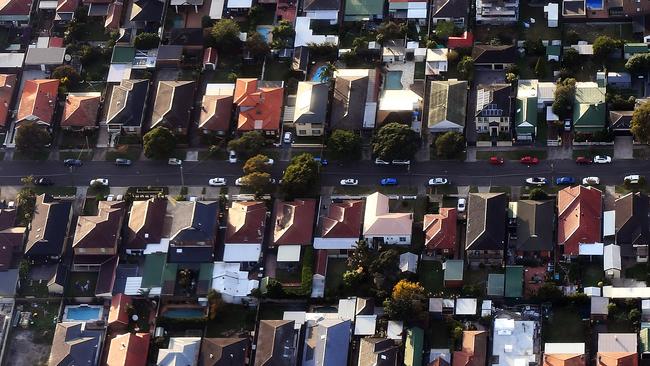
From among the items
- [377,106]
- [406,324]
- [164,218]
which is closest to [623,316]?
[406,324]

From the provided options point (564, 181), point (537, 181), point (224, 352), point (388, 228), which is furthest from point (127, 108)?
point (564, 181)

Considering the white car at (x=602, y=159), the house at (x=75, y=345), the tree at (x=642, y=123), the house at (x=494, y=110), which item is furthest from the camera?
the house at (x=494, y=110)

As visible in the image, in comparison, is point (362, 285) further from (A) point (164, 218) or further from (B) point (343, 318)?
(A) point (164, 218)

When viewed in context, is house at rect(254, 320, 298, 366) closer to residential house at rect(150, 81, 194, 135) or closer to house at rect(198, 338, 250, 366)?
house at rect(198, 338, 250, 366)

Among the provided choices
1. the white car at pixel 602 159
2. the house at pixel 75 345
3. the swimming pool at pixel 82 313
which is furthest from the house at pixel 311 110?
the house at pixel 75 345

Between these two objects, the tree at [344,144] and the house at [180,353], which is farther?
the tree at [344,144]

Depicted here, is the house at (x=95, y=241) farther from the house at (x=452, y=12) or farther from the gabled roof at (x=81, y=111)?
the house at (x=452, y=12)

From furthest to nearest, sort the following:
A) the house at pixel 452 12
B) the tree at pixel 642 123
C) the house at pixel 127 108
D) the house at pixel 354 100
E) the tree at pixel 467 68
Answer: the house at pixel 452 12 < the house at pixel 127 108 < the tree at pixel 467 68 < the house at pixel 354 100 < the tree at pixel 642 123
